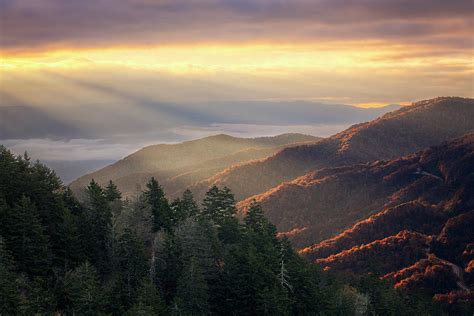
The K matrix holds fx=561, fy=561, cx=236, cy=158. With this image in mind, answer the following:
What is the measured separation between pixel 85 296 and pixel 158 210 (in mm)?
20402

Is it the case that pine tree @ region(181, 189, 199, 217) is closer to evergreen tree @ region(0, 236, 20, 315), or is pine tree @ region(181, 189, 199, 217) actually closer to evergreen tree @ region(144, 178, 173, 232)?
evergreen tree @ region(144, 178, 173, 232)

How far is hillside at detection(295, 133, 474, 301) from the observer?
352 ft

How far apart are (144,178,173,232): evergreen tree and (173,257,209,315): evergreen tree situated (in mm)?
12684

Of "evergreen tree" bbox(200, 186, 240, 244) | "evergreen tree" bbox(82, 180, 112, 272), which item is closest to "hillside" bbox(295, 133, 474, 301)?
"evergreen tree" bbox(200, 186, 240, 244)

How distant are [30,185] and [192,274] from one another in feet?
59.9

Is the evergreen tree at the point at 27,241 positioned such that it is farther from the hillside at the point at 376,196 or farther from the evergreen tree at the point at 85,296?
the hillside at the point at 376,196

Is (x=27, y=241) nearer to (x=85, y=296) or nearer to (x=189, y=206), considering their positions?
(x=85, y=296)

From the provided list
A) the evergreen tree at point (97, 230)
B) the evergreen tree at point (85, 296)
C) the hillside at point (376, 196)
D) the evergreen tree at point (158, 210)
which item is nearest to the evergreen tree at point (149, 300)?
the evergreen tree at point (85, 296)

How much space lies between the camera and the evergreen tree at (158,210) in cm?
5594

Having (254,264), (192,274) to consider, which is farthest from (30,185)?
(254,264)

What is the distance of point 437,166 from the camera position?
18225 cm

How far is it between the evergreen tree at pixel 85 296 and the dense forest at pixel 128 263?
0.08 m

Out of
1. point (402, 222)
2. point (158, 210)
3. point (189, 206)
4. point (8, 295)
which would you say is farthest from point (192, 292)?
point (402, 222)

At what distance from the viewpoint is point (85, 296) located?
36375 mm
